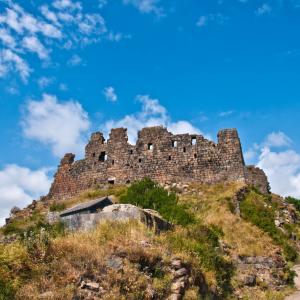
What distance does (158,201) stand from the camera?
22.6m

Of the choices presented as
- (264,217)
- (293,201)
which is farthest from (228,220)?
(293,201)

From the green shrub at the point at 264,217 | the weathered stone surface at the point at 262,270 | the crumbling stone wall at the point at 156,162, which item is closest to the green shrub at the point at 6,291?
the weathered stone surface at the point at 262,270

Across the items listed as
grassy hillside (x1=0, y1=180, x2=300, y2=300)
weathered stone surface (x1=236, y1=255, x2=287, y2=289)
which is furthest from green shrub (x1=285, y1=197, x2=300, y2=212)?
weathered stone surface (x1=236, y1=255, x2=287, y2=289)

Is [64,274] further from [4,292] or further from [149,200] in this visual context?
[149,200]

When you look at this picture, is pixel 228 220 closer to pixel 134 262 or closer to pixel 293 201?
pixel 134 262

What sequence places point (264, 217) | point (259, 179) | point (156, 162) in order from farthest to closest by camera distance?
1. point (259, 179)
2. point (156, 162)
3. point (264, 217)

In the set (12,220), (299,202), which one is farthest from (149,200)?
(299,202)

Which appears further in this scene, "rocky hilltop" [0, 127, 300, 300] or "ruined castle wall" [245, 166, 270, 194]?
"ruined castle wall" [245, 166, 270, 194]

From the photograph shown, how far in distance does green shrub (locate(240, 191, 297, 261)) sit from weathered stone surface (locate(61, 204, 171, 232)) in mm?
10939

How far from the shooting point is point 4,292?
7918 mm

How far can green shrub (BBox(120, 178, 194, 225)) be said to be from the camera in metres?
18.8

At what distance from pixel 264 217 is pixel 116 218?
44.6ft

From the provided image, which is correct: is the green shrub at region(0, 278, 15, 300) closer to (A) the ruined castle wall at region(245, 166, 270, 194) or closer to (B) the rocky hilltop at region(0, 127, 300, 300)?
(B) the rocky hilltop at region(0, 127, 300, 300)

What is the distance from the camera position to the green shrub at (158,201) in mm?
18817
